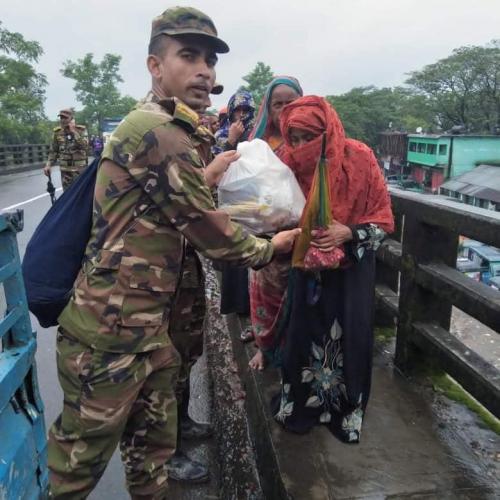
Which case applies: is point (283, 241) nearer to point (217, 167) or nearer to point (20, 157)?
point (217, 167)

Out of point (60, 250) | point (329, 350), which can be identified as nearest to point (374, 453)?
point (329, 350)

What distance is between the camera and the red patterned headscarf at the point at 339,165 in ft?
6.63

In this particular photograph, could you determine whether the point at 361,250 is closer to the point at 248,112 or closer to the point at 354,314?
the point at 354,314

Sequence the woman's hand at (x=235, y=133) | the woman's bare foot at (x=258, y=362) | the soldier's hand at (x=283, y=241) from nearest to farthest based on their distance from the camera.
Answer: the soldier's hand at (x=283, y=241), the woman's bare foot at (x=258, y=362), the woman's hand at (x=235, y=133)

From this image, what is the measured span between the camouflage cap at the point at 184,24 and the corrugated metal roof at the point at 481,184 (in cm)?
2817

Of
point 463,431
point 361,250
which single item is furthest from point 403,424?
point 361,250

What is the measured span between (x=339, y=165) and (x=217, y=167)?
490 millimetres

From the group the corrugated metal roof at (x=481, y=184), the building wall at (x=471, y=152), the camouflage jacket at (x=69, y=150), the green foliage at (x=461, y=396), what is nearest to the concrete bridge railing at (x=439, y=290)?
the green foliage at (x=461, y=396)

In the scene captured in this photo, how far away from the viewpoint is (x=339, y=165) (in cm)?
203

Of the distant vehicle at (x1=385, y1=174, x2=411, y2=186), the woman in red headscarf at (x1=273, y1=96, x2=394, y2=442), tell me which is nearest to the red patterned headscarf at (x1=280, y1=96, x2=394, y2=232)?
the woman in red headscarf at (x1=273, y1=96, x2=394, y2=442)

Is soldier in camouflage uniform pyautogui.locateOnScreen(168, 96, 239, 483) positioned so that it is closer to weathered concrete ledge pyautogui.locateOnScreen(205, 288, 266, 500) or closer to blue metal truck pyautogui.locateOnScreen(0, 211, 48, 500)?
weathered concrete ledge pyautogui.locateOnScreen(205, 288, 266, 500)

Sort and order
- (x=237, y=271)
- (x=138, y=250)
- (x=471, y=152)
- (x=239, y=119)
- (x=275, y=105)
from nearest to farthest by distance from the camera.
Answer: (x=138, y=250) < (x=275, y=105) < (x=237, y=271) < (x=239, y=119) < (x=471, y=152)

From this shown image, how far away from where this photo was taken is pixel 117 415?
62.0 inches

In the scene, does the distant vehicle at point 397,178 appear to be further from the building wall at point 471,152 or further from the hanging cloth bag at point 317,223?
the hanging cloth bag at point 317,223
